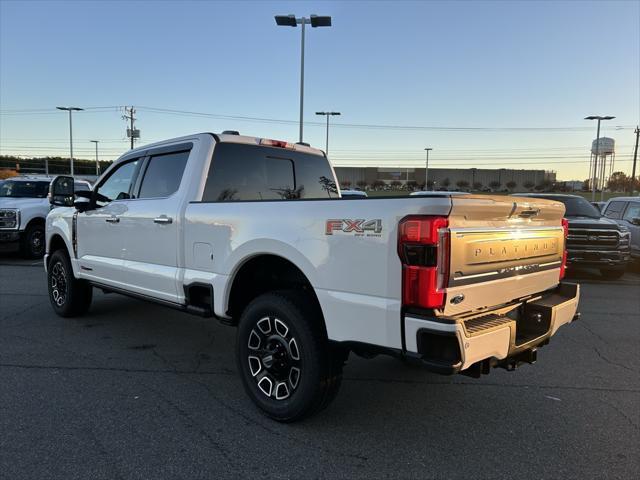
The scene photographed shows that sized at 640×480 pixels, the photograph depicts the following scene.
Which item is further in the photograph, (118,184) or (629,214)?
(629,214)

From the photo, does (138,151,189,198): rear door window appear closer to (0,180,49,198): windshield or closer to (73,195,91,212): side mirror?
(73,195,91,212): side mirror

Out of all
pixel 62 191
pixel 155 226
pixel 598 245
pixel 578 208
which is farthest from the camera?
pixel 578 208

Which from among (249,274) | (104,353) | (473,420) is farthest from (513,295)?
(104,353)

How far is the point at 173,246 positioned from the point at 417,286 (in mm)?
2482

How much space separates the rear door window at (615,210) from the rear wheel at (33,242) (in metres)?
14.4

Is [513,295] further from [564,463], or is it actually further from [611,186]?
[611,186]

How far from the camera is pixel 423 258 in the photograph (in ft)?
8.66

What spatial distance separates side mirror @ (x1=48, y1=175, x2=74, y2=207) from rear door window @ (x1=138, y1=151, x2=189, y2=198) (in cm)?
124

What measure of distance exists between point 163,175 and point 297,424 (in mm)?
2664

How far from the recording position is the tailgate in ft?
9.05

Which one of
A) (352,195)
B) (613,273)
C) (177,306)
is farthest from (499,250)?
(613,273)

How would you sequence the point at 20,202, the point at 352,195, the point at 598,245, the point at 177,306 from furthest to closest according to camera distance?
the point at 20,202 → the point at 598,245 → the point at 352,195 → the point at 177,306

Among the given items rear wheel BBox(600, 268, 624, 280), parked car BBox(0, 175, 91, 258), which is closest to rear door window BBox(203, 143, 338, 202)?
rear wheel BBox(600, 268, 624, 280)

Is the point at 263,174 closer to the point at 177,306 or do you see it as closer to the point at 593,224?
the point at 177,306
